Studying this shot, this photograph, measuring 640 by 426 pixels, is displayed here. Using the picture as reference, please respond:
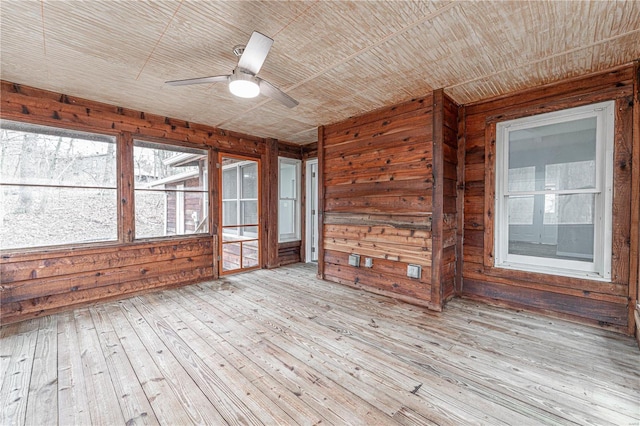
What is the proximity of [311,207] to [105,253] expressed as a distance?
3.42 meters

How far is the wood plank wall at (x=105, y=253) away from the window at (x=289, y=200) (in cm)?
111

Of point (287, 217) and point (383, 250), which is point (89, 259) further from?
point (383, 250)

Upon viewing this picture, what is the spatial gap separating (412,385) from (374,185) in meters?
2.43

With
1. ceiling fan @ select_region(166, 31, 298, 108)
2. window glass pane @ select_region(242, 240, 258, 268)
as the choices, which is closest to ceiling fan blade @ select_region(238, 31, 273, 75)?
ceiling fan @ select_region(166, 31, 298, 108)

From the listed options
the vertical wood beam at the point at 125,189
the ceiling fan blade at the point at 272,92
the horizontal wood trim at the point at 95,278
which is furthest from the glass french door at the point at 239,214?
the ceiling fan blade at the point at 272,92

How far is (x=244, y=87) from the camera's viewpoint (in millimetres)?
2215

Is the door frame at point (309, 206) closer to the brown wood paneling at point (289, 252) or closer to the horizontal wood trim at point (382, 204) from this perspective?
the brown wood paneling at point (289, 252)

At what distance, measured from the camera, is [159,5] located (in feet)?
5.70

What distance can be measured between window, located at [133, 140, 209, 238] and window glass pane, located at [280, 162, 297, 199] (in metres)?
1.54

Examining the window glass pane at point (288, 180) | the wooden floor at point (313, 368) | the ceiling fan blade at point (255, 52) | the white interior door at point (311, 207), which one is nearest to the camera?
the wooden floor at point (313, 368)

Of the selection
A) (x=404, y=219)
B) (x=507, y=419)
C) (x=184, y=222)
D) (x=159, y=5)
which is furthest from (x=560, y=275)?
(x=184, y=222)

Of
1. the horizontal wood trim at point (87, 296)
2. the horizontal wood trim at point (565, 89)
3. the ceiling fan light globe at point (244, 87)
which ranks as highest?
the horizontal wood trim at point (565, 89)

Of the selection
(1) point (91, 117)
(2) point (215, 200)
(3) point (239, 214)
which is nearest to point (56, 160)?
(1) point (91, 117)

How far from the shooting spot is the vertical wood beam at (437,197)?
118 inches
